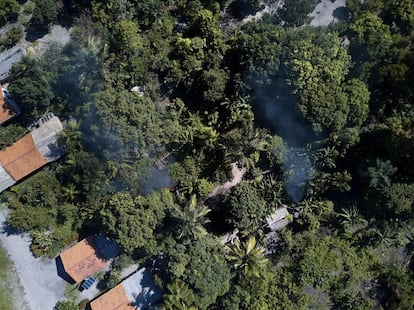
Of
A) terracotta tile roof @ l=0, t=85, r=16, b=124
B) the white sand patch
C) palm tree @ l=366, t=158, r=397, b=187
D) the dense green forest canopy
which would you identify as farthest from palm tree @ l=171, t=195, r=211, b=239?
the white sand patch

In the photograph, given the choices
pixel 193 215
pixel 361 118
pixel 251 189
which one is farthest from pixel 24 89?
pixel 361 118

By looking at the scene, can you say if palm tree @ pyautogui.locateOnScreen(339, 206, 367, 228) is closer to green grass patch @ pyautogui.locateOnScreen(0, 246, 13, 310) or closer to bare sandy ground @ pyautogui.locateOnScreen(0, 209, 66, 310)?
bare sandy ground @ pyautogui.locateOnScreen(0, 209, 66, 310)

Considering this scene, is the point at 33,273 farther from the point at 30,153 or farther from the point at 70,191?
the point at 30,153

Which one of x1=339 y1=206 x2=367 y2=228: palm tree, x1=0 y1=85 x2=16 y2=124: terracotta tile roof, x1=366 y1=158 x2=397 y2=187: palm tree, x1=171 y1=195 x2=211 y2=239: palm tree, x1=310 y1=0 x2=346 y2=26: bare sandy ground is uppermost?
x1=0 y1=85 x2=16 y2=124: terracotta tile roof

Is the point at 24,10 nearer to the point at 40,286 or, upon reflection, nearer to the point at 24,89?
the point at 24,89

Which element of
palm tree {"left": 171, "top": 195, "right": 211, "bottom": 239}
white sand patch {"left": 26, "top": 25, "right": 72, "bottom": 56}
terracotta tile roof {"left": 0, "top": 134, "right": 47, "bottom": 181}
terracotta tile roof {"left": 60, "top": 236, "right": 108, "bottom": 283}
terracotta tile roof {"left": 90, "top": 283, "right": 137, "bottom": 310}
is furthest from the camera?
white sand patch {"left": 26, "top": 25, "right": 72, "bottom": 56}

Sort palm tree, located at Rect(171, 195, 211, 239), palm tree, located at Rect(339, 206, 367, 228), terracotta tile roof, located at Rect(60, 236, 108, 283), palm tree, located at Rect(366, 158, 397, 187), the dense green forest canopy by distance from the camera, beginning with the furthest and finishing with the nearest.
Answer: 1. palm tree, located at Rect(339, 206, 367, 228)
2. terracotta tile roof, located at Rect(60, 236, 108, 283)
3. palm tree, located at Rect(366, 158, 397, 187)
4. the dense green forest canopy
5. palm tree, located at Rect(171, 195, 211, 239)

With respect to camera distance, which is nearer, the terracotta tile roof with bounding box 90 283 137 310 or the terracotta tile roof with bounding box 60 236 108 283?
the terracotta tile roof with bounding box 90 283 137 310
